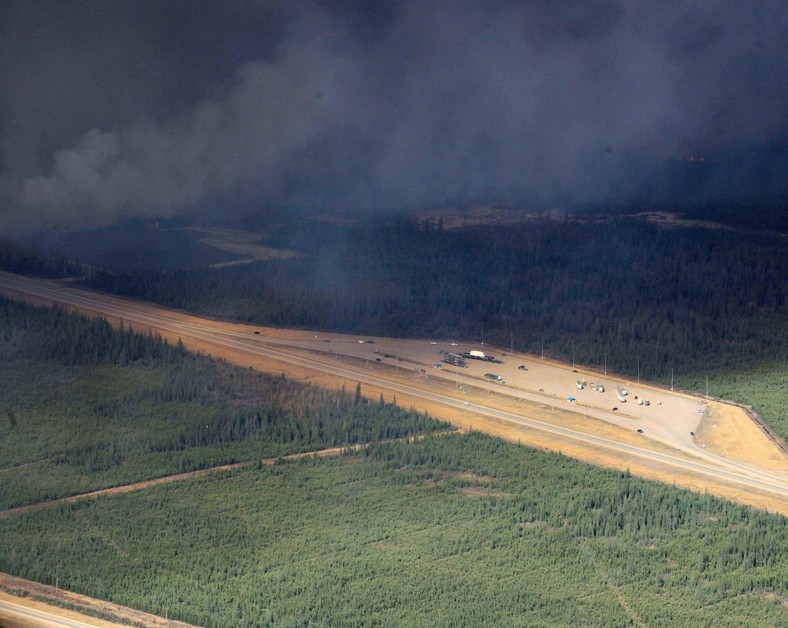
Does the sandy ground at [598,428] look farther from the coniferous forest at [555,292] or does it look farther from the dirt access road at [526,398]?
the coniferous forest at [555,292]

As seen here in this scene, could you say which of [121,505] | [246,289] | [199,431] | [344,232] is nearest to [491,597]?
[121,505]

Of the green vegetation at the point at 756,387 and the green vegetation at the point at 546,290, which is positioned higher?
the green vegetation at the point at 546,290

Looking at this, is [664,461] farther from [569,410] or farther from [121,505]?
[121,505]

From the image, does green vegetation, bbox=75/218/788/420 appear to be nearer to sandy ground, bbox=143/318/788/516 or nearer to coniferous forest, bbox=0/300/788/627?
sandy ground, bbox=143/318/788/516

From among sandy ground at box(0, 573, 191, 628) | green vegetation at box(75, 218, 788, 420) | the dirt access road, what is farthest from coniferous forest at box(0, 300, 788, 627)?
green vegetation at box(75, 218, 788, 420)

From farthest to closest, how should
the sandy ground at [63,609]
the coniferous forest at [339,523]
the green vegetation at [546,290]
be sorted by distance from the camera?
the green vegetation at [546,290] → the coniferous forest at [339,523] → the sandy ground at [63,609]

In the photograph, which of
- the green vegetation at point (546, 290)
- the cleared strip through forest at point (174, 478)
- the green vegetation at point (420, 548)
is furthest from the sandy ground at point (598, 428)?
the green vegetation at point (546, 290)

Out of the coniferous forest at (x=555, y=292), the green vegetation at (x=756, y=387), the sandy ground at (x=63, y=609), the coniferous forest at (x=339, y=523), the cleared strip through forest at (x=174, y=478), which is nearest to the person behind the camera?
the sandy ground at (x=63, y=609)

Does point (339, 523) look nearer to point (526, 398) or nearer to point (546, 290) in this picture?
point (526, 398)

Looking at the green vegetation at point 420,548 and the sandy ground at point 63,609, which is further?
the green vegetation at point 420,548
